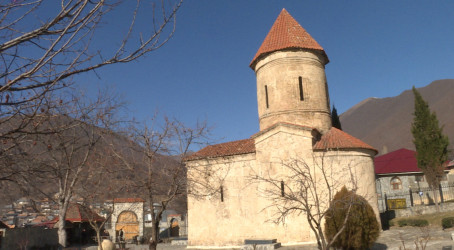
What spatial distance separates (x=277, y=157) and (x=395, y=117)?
14318 centimetres

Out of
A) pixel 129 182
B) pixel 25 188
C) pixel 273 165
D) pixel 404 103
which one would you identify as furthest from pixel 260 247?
pixel 404 103

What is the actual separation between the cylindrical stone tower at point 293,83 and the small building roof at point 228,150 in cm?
136

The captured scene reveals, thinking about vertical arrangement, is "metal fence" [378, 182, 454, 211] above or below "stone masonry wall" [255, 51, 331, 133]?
below

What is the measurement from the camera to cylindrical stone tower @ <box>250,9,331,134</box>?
649 inches

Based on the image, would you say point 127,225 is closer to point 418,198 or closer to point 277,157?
point 277,157

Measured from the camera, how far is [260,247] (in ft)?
44.4

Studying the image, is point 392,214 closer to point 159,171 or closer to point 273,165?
point 273,165

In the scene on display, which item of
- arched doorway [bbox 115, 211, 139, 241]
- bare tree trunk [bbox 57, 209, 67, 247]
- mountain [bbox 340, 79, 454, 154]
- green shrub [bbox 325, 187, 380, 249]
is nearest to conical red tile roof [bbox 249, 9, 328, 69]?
green shrub [bbox 325, 187, 380, 249]

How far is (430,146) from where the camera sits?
22.9 m

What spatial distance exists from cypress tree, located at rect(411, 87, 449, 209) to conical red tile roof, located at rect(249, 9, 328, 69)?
37.2ft

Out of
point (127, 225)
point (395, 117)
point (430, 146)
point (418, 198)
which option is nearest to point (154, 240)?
point (127, 225)

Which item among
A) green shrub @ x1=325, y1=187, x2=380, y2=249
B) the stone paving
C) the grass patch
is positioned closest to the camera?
green shrub @ x1=325, y1=187, x2=380, y2=249

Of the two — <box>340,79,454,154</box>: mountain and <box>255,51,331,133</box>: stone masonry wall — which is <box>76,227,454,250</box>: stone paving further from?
<box>340,79,454,154</box>: mountain

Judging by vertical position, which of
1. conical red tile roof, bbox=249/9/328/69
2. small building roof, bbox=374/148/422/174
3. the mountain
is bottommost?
small building roof, bbox=374/148/422/174
